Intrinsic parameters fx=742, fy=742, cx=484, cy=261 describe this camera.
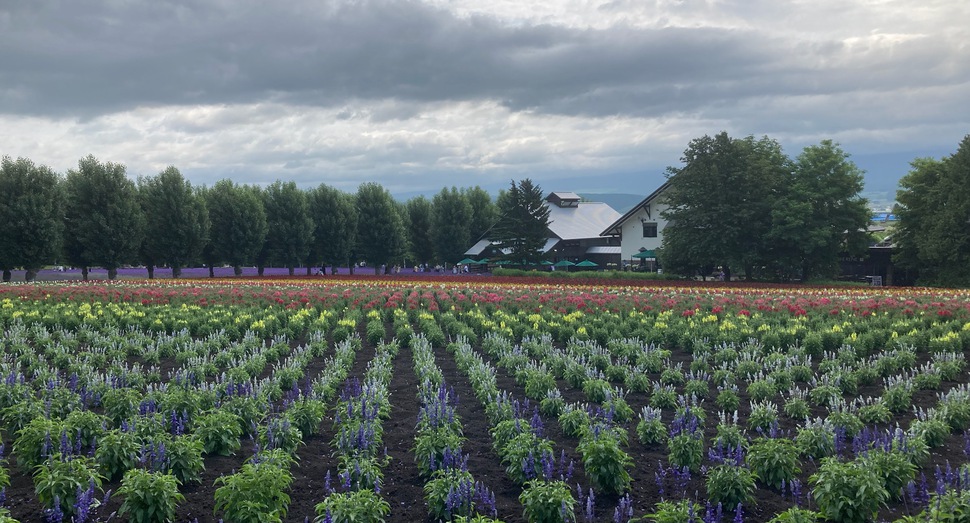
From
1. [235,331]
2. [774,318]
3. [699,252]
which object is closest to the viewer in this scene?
[235,331]

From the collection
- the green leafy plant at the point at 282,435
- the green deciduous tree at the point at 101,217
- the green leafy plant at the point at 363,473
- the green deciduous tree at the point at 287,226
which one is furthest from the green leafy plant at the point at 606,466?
the green deciduous tree at the point at 287,226

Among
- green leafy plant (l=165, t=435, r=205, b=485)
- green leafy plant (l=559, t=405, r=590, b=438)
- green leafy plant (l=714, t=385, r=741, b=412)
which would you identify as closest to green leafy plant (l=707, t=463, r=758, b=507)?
green leafy plant (l=559, t=405, r=590, b=438)

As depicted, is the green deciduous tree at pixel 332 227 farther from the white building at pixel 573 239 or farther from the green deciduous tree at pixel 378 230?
the white building at pixel 573 239

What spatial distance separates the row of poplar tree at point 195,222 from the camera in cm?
5150

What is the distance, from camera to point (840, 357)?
51.6 feet

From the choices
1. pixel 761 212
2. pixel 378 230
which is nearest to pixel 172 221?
pixel 378 230

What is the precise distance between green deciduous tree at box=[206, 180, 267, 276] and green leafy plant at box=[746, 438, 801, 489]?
5906cm

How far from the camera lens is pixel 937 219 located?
45094 mm

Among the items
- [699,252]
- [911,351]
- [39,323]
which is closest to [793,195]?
[699,252]

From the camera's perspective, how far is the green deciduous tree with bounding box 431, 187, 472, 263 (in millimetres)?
82125

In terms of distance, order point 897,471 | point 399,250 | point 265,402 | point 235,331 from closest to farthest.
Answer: point 897,471
point 265,402
point 235,331
point 399,250

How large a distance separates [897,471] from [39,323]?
71.5 ft

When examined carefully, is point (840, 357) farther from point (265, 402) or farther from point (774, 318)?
point (265, 402)

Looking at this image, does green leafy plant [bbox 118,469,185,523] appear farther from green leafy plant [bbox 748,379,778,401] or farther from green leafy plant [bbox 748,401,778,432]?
green leafy plant [bbox 748,379,778,401]
